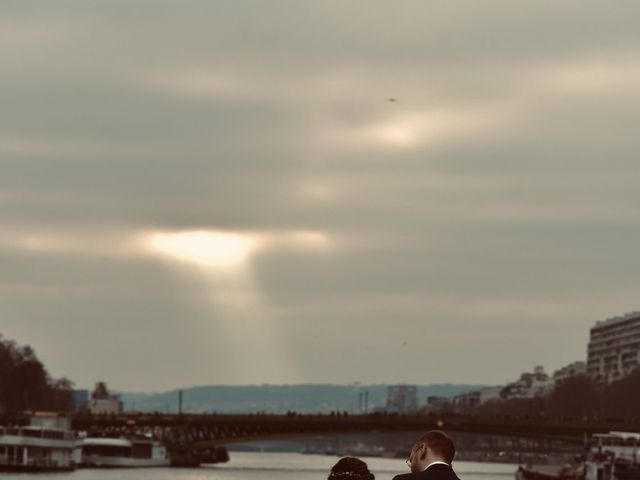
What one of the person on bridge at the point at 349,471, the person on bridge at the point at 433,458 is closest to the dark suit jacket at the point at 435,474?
the person on bridge at the point at 433,458

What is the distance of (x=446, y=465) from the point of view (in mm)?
16188

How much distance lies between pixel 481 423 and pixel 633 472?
56387mm

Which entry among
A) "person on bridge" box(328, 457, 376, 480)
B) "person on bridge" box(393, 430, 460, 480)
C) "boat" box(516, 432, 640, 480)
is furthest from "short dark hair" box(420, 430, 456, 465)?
"boat" box(516, 432, 640, 480)

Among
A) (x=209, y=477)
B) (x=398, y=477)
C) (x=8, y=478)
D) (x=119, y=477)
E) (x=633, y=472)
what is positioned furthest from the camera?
(x=209, y=477)

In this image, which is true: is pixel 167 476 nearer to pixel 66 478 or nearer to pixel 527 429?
pixel 66 478

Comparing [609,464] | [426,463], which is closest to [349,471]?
[426,463]

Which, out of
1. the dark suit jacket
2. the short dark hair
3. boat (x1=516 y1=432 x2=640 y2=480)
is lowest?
the dark suit jacket

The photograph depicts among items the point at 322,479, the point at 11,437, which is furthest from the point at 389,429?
the point at 11,437

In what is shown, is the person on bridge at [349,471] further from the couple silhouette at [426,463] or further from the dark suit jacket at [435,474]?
the dark suit jacket at [435,474]

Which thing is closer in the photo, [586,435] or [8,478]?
[8,478]

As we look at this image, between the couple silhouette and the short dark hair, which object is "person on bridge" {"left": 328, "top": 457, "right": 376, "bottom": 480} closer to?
the couple silhouette

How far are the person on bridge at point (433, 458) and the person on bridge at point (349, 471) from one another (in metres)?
0.40

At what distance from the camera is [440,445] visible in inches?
639

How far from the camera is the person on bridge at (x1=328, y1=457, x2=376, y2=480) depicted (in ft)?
53.6
